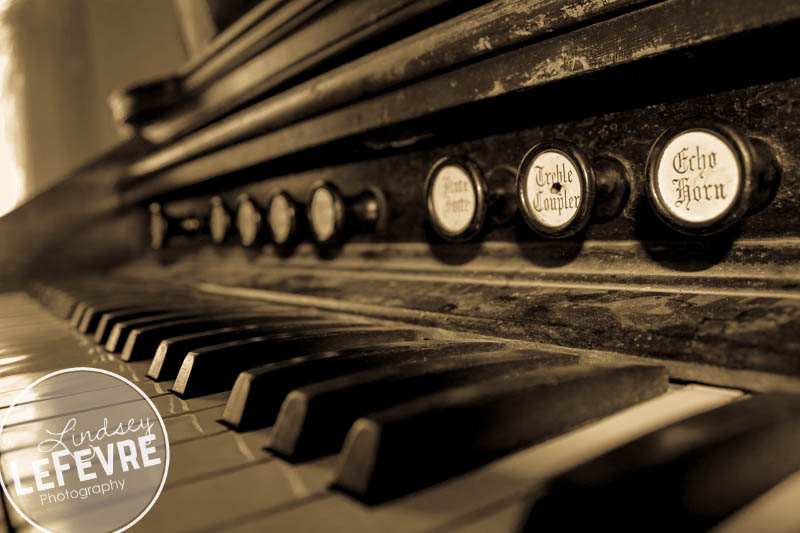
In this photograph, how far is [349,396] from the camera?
68 cm

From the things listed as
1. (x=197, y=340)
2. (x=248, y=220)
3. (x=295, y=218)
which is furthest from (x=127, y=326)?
(x=248, y=220)

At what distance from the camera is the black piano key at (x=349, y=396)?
0.65 m

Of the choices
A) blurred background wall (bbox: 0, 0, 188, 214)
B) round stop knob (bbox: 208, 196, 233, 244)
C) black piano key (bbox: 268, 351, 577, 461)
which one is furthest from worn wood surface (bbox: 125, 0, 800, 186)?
blurred background wall (bbox: 0, 0, 188, 214)

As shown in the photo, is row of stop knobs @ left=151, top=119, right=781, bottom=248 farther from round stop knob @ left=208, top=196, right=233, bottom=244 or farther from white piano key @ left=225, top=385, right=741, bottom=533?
round stop knob @ left=208, top=196, right=233, bottom=244

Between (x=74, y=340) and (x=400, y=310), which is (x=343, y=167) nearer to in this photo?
(x=400, y=310)

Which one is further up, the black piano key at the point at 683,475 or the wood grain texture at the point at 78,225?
the wood grain texture at the point at 78,225

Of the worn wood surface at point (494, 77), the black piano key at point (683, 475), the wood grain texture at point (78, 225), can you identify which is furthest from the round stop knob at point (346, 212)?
the wood grain texture at point (78, 225)

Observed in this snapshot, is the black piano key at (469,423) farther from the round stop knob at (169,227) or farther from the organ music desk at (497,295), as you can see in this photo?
the round stop knob at (169,227)

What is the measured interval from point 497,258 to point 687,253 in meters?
0.34

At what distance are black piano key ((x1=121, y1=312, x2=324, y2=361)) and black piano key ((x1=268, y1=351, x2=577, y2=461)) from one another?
0.57m

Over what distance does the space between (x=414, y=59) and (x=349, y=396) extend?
0.63m

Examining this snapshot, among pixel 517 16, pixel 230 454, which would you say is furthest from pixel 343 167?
pixel 230 454

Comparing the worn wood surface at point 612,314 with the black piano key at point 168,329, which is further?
the black piano key at point 168,329

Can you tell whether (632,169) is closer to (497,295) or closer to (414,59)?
(497,295)
